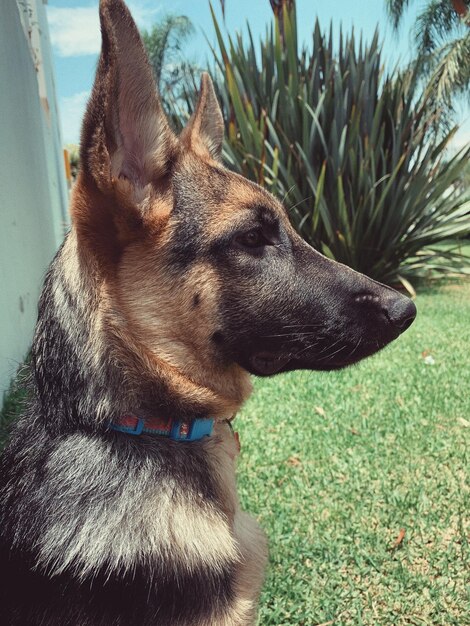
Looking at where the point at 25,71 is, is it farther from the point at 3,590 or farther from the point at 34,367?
the point at 3,590

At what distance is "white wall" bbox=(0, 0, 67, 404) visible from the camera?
15.2 feet

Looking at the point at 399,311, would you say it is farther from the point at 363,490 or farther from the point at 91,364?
the point at 363,490

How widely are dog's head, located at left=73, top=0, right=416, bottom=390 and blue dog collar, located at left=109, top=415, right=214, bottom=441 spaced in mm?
194

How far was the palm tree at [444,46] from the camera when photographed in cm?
1938

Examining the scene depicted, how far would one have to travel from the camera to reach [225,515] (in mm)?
1879

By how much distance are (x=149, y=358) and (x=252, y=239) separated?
0.56 meters

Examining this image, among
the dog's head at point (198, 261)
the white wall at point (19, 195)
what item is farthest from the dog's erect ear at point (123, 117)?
the white wall at point (19, 195)

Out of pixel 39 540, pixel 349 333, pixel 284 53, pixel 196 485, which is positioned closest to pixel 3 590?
pixel 39 540

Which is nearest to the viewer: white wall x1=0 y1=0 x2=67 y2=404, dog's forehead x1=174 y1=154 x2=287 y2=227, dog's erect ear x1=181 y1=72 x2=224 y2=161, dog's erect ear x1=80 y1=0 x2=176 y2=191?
dog's erect ear x1=80 y1=0 x2=176 y2=191

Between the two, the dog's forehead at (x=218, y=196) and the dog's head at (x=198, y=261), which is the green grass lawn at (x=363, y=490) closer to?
the dog's head at (x=198, y=261)

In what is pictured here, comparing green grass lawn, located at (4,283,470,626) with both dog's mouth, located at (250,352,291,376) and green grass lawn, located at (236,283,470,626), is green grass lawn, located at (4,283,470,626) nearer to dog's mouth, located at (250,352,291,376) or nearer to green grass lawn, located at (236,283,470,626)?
green grass lawn, located at (236,283,470,626)

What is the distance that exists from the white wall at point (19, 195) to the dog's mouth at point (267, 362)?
2109 millimetres

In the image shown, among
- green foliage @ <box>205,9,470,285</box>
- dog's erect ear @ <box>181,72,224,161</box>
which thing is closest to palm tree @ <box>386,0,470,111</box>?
green foliage @ <box>205,9,470,285</box>

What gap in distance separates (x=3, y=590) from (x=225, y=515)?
72 cm
